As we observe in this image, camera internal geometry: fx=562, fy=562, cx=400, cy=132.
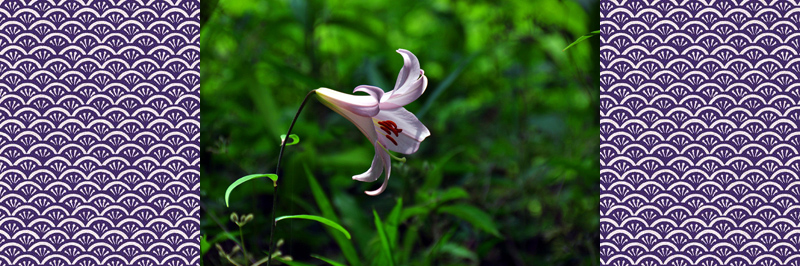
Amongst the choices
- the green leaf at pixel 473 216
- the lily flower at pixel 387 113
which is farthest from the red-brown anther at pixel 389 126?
the green leaf at pixel 473 216

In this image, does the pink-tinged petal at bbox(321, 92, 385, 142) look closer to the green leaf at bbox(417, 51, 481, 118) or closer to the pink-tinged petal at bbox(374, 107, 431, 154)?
the pink-tinged petal at bbox(374, 107, 431, 154)

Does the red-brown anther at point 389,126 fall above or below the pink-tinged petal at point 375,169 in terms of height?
above

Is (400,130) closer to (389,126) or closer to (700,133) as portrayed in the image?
(389,126)

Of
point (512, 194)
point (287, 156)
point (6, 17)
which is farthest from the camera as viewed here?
point (512, 194)

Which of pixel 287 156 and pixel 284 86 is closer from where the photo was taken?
pixel 287 156

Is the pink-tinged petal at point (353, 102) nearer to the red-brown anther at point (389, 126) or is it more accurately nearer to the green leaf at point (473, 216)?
the red-brown anther at point (389, 126)

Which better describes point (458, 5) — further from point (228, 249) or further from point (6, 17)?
point (6, 17)

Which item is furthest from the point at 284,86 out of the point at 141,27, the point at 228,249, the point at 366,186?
the point at 141,27
